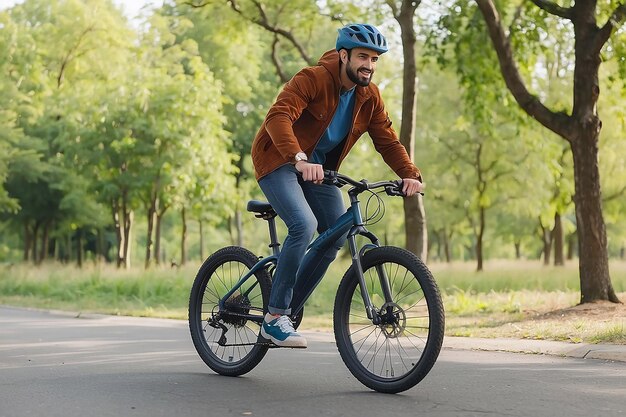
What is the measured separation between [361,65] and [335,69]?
0.20 meters

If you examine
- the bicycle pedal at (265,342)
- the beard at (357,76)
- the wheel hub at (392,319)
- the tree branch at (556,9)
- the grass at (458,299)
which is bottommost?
the grass at (458,299)

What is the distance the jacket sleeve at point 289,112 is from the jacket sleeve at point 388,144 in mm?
546

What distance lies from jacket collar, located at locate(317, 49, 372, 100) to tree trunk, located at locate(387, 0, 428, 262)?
34.4 ft

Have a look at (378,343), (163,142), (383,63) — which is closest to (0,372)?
(378,343)

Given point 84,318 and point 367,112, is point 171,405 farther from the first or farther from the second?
point 84,318

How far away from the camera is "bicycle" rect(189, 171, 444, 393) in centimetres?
578

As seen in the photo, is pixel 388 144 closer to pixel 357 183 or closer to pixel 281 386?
pixel 357 183

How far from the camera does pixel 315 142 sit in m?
6.36

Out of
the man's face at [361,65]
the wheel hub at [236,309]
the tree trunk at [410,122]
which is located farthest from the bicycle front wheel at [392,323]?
the tree trunk at [410,122]

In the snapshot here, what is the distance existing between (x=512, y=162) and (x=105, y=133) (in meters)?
12.8

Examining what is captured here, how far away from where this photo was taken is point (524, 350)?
894 cm

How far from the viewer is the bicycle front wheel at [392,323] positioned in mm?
5723

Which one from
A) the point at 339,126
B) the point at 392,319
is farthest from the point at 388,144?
the point at 392,319

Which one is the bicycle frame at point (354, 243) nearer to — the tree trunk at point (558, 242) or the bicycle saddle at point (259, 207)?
the bicycle saddle at point (259, 207)
